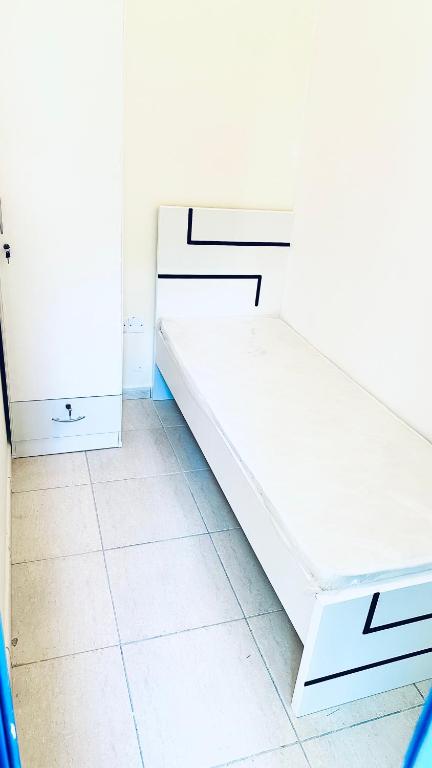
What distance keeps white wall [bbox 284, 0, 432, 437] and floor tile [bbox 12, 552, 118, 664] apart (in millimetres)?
1335

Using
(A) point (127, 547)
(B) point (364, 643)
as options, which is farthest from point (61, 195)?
(B) point (364, 643)

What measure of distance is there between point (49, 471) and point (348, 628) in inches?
59.8

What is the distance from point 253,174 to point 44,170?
3.85ft

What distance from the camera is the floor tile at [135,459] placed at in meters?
2.43

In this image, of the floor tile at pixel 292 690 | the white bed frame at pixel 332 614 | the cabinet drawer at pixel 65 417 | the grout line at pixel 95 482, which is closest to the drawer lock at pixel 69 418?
the cabinet drawer at pixel 65 417

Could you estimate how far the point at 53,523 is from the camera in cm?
210

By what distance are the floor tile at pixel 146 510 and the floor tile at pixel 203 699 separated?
1.56ft

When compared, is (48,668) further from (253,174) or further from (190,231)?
(253,174)

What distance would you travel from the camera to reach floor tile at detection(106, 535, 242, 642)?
5.68 ft

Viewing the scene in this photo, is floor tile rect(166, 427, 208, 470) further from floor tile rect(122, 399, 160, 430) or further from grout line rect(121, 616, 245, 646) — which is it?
grout line rect(121, 616, 245, 646)

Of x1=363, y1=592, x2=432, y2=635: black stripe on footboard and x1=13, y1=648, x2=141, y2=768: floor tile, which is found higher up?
x1=363, y1=592, x2=432, y2=635: black stripe on footboard

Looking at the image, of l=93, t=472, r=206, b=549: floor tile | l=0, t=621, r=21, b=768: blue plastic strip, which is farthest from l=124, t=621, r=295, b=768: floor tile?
l=0, t=621, r=21, b=768: blue plastic strip

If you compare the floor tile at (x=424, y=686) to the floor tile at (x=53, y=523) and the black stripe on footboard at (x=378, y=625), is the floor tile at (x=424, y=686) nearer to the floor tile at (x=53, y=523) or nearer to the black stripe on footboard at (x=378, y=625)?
the black stripe on footboard at (x=378, y=625)

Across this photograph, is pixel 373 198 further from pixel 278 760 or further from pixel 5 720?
pixel 5 720
